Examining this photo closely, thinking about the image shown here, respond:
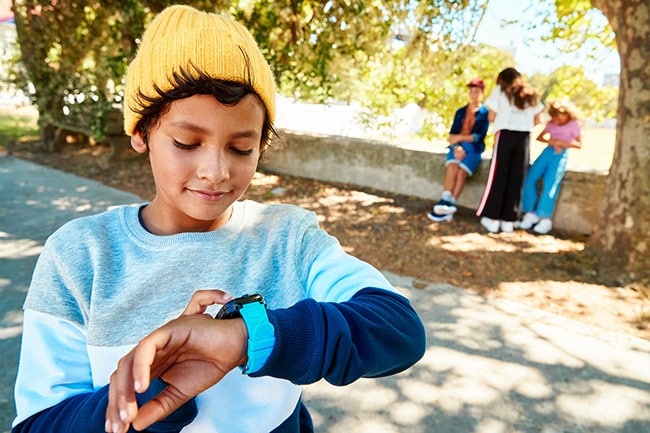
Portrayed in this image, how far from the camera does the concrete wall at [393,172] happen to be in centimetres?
535

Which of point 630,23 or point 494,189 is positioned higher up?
point 630,23

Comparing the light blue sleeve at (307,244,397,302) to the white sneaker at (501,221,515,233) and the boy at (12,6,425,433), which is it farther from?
the white sneaker at (501,221,515,233)

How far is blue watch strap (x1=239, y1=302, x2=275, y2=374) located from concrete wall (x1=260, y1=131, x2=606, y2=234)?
4605 millimetres

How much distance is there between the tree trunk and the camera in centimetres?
413

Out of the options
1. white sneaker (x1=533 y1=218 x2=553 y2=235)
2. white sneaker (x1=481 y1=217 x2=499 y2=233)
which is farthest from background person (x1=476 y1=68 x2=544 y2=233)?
white sneaker (x1=533 y1=218 x2=553 y2=235)

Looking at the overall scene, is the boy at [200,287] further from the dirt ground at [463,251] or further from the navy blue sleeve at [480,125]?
the navy blue sleeve at [480,125]

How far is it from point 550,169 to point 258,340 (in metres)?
5.35

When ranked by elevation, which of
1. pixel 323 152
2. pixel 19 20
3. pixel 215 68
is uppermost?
pixel 19 20

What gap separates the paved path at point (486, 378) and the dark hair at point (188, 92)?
1832mm

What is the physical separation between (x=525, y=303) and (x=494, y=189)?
198cm

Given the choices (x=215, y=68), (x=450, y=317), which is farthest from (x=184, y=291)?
(x=450, y=317)

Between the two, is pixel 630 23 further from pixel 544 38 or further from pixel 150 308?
pixel 150 308

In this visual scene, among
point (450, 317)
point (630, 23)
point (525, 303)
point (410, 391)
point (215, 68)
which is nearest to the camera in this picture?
point (215, 68)

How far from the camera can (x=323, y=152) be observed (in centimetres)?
725
